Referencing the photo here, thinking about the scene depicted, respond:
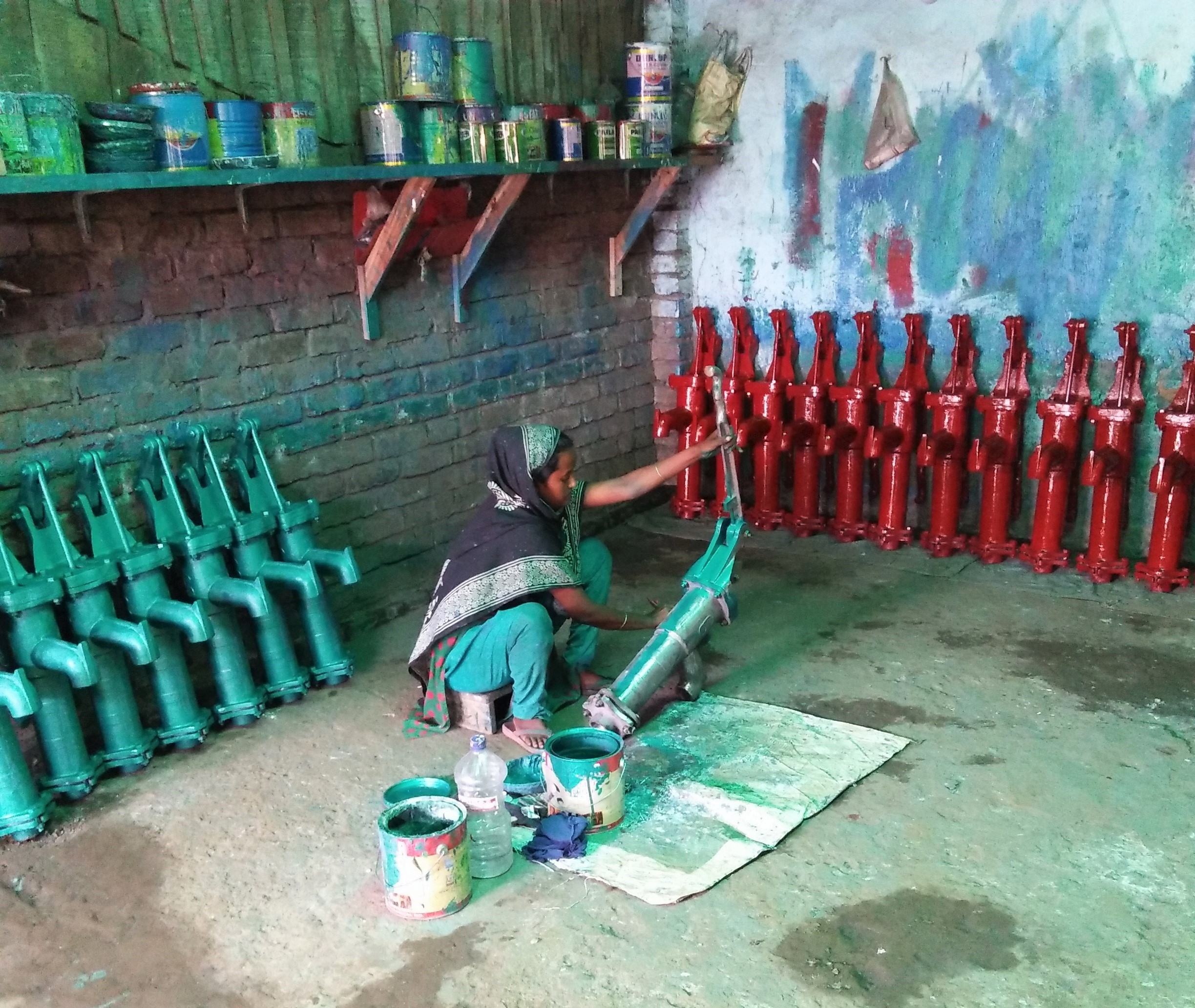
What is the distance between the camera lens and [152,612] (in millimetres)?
3178

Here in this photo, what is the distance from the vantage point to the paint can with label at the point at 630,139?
4.42 meters

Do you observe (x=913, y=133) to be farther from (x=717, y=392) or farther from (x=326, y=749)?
(x=326, y=749)

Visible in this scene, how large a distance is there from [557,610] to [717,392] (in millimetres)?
795

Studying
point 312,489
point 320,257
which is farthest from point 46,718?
point 320,257

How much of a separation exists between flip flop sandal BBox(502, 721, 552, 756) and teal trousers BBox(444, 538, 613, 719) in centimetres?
4

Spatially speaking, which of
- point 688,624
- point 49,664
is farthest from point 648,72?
point 49,664

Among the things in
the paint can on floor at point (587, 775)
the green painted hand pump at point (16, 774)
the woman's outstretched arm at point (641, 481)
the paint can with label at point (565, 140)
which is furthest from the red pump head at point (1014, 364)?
the green painted hand pump at point (16, 774)

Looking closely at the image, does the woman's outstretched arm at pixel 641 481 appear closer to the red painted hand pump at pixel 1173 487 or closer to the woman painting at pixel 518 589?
the woman painting at pixel 518 589

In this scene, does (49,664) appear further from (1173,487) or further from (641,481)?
(1173,487)

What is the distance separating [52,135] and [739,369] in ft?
9.93

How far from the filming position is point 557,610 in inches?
132

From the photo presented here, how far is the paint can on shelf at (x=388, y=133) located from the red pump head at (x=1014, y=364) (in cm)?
232

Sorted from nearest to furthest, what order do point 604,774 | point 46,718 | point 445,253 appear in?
point 604,774, point 46,718, point 445,253

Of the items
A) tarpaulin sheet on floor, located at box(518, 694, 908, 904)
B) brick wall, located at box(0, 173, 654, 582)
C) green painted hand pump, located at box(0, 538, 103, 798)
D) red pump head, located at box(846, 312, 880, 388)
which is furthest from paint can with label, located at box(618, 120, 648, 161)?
green painted hand pump, located at box(0, 538, 103, 798)
